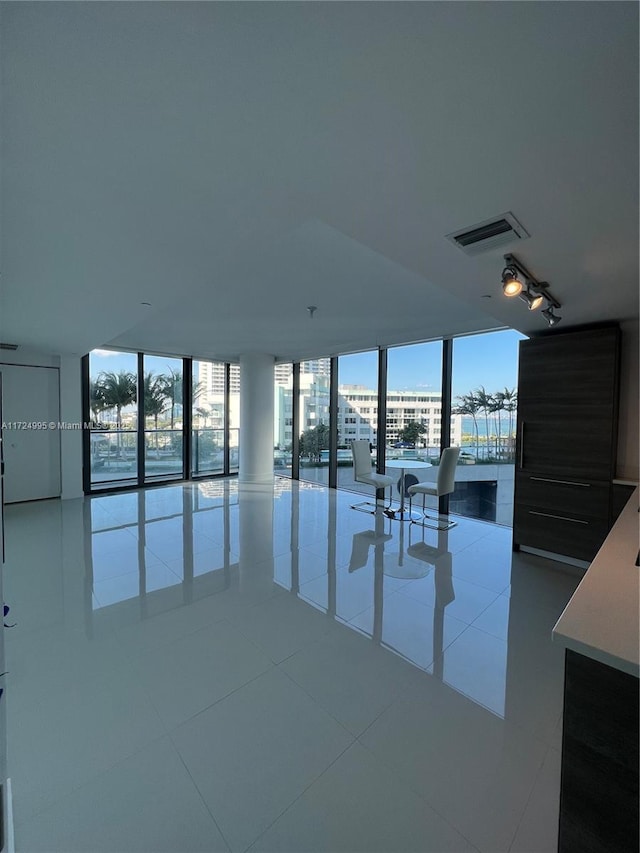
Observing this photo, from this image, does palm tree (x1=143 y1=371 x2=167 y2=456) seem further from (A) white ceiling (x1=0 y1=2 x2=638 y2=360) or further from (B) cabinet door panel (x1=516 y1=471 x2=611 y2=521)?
(B) cabinet door panel (x1=516 y1=471 x2=611 y2=521)

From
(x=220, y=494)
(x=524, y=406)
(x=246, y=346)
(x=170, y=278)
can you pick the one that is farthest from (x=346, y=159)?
(x=220, y=494)

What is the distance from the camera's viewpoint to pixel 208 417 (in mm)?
8508

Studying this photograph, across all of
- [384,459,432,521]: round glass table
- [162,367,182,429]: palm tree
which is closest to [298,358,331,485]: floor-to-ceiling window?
[384,459,432,521]: round glass table

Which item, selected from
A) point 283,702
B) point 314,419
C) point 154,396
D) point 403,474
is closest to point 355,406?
point 314,419

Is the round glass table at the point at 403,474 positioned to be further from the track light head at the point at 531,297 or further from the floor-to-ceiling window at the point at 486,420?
the track light head at the point at 531,297

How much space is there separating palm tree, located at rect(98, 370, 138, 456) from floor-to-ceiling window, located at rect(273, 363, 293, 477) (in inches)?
119

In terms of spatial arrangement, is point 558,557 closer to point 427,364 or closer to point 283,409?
point 427,364

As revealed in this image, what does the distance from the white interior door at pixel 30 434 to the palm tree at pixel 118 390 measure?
0.82 metres

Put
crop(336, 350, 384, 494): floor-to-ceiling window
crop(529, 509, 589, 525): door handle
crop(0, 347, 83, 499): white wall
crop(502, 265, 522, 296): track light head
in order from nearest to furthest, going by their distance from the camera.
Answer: crop(502, 265, 522, 296): track light head
crop(529, 509, 589, 525): door handle
crop(0, 347, 83, 499): white wall
crop(336, 350, 384, 494): floor-to-ceiling window

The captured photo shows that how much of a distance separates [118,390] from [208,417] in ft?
6.79

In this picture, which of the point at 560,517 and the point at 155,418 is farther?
the point at 155,418

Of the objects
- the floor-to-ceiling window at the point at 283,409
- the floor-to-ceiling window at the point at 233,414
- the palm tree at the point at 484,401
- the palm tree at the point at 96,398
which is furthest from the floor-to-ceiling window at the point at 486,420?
the palm tree at the point at 96,398

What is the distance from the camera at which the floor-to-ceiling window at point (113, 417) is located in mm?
6773

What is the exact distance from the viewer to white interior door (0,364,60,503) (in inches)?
227
